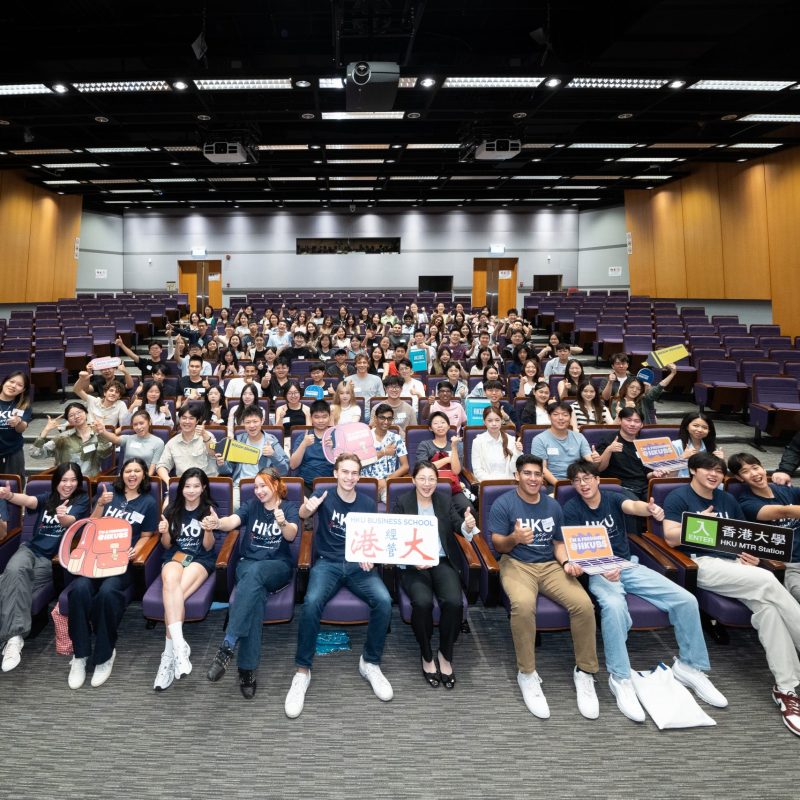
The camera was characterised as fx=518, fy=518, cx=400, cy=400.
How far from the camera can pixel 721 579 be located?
2.99m

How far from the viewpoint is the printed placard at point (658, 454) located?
3.82 metres

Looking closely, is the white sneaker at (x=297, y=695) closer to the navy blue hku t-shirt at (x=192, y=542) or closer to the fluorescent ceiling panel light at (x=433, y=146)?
the navy blue hku t-shirt at (x=192, y=542)

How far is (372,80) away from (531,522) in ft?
19.4

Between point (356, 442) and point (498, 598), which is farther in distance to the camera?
point (356, 442)

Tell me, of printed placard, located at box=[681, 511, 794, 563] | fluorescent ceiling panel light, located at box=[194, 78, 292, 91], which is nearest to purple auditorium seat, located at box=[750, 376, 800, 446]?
printed placard, located at box=[681, 511, 794, 563]

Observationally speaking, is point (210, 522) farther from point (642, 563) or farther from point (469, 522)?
point (642, 563)

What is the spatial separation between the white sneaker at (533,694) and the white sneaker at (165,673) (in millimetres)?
1917

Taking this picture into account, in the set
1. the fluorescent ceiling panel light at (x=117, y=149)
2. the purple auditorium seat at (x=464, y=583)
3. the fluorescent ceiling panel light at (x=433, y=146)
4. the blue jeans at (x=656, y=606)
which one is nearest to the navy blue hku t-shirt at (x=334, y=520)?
the purple auditorium seat at (x=464, y=583)

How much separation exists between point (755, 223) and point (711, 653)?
37.7ft

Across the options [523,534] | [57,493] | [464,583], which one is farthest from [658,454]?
[57,493]

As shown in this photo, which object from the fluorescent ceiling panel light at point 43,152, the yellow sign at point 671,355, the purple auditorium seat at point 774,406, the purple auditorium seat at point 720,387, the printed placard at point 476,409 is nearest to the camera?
the printed placard at point 476,409

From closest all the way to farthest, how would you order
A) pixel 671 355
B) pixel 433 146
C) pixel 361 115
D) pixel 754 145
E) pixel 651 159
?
pixel 671 355
pixel 361 115
pixel 754 145
pixel 433 146
pixel 651 159

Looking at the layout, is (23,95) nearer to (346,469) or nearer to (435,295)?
(346,469)

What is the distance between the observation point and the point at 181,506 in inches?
131
